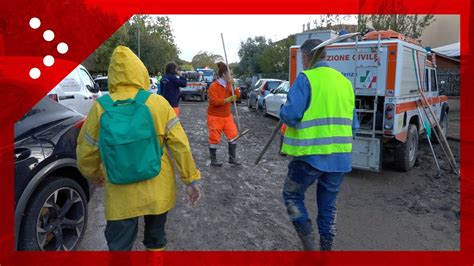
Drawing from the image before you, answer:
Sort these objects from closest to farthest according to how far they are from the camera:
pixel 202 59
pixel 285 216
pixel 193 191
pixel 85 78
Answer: pixel 193 191 < pixel 285 216 < pixel 85 78 < pixel 202 59

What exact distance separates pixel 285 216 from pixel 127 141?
2758 millimetres

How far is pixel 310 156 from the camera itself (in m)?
3.31

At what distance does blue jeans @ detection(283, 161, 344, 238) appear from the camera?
341 centimetres

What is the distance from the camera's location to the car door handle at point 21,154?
2.95 metres

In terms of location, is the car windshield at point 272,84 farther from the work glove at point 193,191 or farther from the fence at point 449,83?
the work glove at point 193,191

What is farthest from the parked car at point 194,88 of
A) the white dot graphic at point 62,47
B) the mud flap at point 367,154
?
the white dot graphic at point 62,47

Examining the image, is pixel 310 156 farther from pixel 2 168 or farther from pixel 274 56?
pixel 274 56

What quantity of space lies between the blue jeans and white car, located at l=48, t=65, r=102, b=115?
537 centimetres

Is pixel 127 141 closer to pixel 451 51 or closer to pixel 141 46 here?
pixel 451 51

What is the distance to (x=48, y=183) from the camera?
3270 millimetres

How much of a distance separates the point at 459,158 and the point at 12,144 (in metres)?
8.45

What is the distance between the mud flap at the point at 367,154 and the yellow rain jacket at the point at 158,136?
14.5ft

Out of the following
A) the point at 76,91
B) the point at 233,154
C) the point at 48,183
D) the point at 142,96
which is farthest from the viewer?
the point at 76,91

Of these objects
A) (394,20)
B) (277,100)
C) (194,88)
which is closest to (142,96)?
(277,100)
